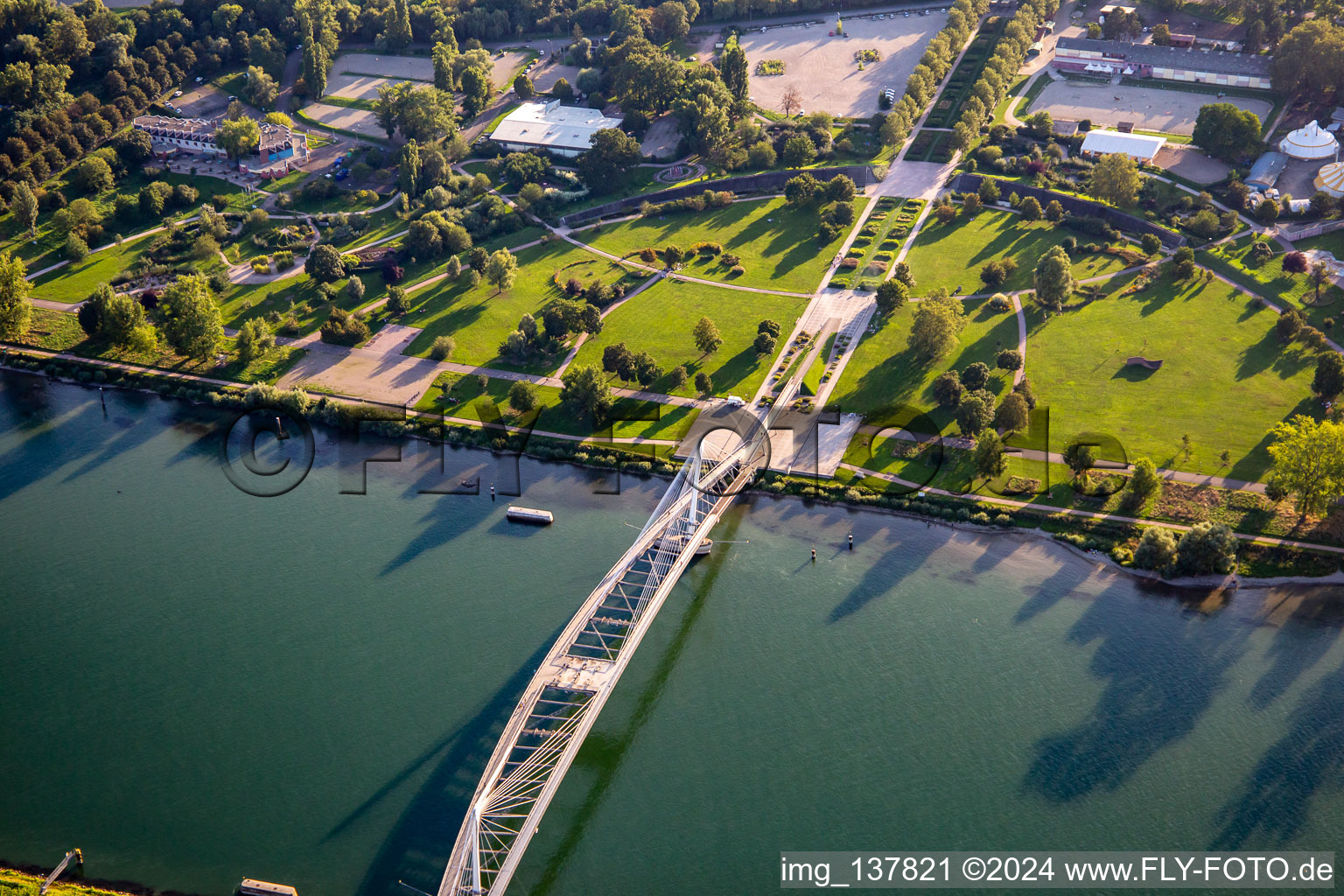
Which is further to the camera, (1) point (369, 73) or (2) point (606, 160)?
(1) point (369, 73)

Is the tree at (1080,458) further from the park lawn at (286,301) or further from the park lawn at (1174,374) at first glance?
the park lawn at (286,301)

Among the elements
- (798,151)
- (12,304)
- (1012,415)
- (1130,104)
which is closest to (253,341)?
(12,304)

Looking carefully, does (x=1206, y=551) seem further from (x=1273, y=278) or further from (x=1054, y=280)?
(x=1273, y=278)

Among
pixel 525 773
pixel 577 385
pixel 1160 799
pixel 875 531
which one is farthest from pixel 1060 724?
pixel 577 385

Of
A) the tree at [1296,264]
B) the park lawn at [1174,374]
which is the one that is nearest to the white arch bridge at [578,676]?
the park lawn at [1174,374]

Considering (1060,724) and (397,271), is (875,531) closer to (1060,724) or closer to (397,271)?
(1060,724)
